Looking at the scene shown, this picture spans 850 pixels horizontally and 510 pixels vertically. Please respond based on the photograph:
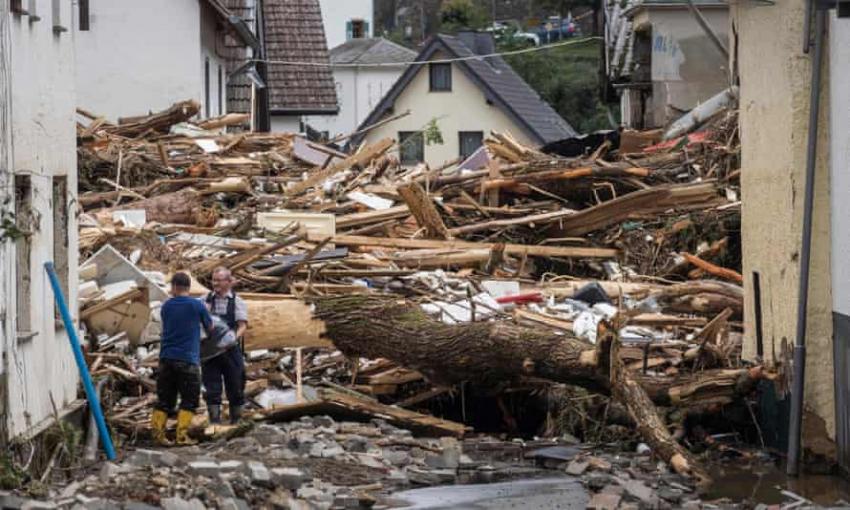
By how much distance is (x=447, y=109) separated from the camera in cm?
6106

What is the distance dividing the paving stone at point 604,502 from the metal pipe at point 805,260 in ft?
6.23

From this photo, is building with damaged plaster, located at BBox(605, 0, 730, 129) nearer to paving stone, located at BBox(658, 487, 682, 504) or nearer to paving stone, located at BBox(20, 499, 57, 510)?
paving stone, located at BBox(658, 487, 682, 504)

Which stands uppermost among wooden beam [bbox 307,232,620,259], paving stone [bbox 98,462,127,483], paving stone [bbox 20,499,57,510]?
wooden beam [bbox 307,232,620,259]

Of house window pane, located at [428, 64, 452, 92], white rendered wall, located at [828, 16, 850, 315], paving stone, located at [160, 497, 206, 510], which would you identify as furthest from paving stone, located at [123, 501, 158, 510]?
house window pane, located at [428, 64, 452, 92]

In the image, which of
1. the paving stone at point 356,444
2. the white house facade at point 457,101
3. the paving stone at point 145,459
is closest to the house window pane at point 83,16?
the paving stone at point 356,444

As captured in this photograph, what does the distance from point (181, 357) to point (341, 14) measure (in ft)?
227

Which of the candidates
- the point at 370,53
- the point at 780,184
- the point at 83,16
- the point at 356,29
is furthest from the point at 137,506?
the point at 356,29

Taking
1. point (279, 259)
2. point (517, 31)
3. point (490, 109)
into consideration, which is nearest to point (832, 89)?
point (279, 259)

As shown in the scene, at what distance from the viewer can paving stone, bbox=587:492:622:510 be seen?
1209cm

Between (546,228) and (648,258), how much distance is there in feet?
5.30

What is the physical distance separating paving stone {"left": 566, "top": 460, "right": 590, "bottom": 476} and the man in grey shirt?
10.6 ft

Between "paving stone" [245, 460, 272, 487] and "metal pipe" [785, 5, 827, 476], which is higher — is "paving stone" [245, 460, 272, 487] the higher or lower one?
the lower one

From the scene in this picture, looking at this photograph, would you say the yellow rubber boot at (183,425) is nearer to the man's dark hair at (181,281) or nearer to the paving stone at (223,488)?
the man's dark hair at (181,281)

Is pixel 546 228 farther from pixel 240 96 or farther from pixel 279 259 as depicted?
pixel 240 96
